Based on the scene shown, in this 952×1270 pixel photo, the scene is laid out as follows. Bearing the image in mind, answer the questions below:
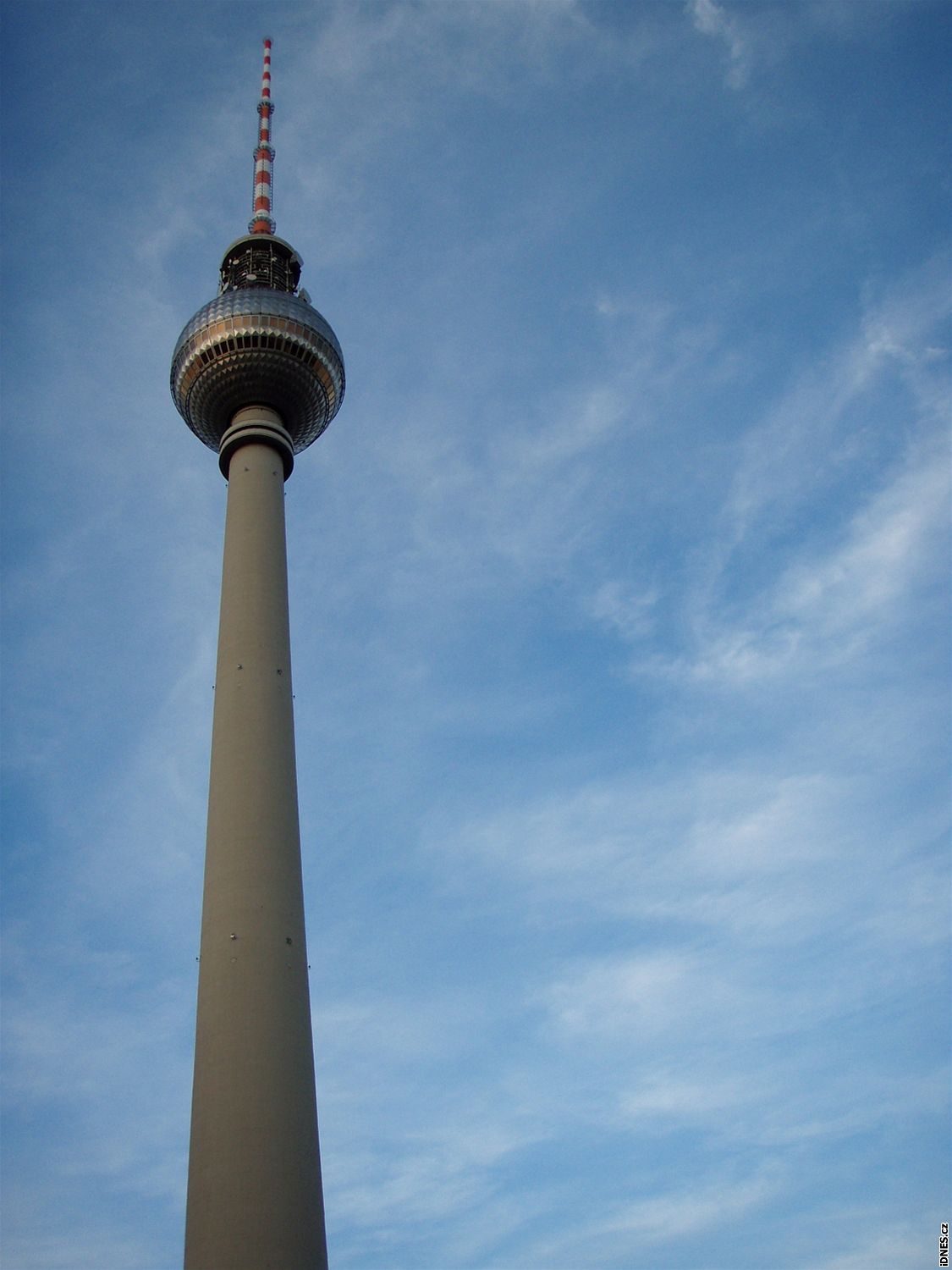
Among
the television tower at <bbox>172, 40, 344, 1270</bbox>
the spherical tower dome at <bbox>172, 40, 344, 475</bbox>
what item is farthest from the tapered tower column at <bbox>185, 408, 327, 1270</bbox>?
the spherical tower dome at <bbox>172, 40, 344, 475</bbox>

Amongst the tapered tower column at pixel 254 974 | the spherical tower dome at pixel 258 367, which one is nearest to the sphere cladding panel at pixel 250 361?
the spherical tower dome at pixel 258 367

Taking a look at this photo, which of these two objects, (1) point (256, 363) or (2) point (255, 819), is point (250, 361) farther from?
(2) point (255, 819)

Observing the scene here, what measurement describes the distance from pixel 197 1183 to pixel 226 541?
26.1m

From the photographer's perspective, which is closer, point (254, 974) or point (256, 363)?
point (254, 974)

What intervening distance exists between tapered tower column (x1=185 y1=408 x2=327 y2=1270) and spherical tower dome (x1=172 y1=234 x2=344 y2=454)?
933 cm

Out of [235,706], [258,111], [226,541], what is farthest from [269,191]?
[235,706]

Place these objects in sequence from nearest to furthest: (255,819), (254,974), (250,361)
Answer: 1. (254,974)
2. (255,819)
3. (250,361)

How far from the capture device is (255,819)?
42.0 m

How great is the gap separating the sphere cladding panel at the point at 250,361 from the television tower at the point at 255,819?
3.2 inches

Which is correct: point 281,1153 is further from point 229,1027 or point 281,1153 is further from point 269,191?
point 269,191

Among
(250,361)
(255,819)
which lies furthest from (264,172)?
(255,819)

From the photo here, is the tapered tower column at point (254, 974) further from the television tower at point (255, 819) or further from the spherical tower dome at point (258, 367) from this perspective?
the spherical tower dome at point (258, 367)

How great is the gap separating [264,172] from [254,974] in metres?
49.3

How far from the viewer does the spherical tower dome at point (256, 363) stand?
188 feet
